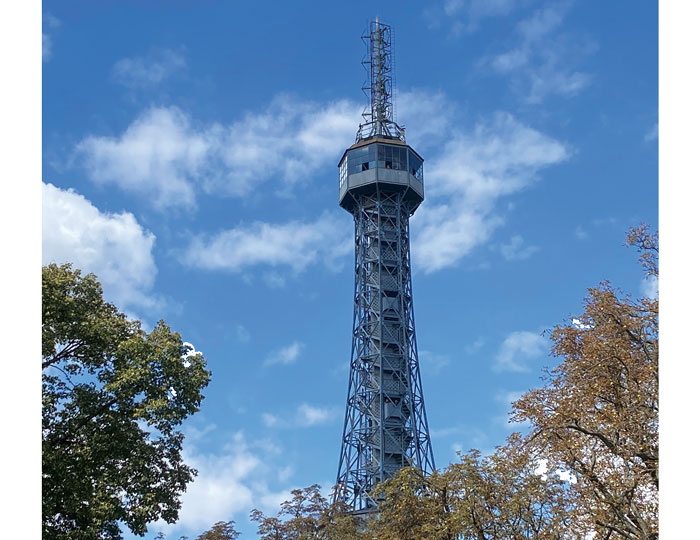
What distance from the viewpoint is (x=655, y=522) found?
2061cm

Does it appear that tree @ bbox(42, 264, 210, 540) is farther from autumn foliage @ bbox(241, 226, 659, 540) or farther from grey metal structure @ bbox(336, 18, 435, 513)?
grey metal structure @ bbox(336, 18, 435, 513)

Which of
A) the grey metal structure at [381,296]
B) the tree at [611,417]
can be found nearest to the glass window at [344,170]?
the grey metal structure at [381,296]

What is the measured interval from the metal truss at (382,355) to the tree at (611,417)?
5716 centimetres

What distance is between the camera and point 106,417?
2506 cm

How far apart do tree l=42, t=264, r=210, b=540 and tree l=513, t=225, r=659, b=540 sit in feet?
34.8

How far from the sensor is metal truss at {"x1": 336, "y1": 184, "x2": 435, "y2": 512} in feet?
269

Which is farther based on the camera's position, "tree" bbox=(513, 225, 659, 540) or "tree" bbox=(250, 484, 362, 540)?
"tree" bbox=(250, 484, 362, 540)

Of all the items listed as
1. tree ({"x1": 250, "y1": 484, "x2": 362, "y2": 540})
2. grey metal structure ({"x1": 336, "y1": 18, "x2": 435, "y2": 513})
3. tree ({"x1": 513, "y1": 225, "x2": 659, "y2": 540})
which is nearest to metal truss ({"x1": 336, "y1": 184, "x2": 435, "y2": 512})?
grey metal structure ({"x1": 336, "y1": 18, "x2": 435, "y2": 513})

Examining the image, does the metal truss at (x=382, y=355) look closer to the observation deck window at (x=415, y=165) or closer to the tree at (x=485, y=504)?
the observation deck window at (x=415, y=165)

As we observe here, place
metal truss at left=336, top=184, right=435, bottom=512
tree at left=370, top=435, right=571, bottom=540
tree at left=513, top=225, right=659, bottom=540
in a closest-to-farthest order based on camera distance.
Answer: tree at left=513, top=225, right=659, bottom=540 < tree at left=370, top=435, right=571, bottom=540 < metal truss at left=336, top=184, right=435, bottom=512

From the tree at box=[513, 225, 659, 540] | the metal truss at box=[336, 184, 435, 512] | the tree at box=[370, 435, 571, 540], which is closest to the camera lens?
the tree at box=[513, 225, 659, 540]
